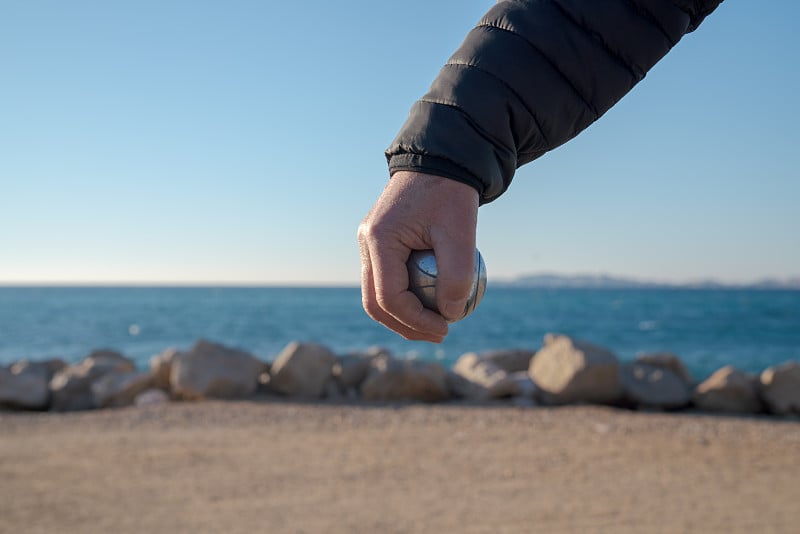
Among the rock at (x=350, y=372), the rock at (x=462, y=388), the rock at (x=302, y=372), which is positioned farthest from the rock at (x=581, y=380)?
the rock at (x=302, y=372)

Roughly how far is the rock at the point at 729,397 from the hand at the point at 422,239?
892 centimetres

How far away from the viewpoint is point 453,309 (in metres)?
1.28

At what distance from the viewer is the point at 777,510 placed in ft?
16.4

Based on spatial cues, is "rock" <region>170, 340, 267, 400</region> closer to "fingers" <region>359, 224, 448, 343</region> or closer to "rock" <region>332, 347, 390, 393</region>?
"rock" <region>332, 347, 390, 393</region>

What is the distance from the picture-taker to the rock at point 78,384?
1034 centimetres

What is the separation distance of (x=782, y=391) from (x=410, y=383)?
439 centimetres

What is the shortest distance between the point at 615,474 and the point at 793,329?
37449mm

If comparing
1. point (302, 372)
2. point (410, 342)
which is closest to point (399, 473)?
point (302, 372)

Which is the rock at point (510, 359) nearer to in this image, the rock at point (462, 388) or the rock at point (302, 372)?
the rock at point (462, 388)

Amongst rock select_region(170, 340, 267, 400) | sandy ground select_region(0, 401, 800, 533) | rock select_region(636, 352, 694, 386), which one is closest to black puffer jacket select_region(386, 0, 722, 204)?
sandy ground select_region(0, 401, 800, 533)

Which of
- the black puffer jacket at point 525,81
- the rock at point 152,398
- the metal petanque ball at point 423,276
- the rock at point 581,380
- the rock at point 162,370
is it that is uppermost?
the black puffer jacket at point 525,81

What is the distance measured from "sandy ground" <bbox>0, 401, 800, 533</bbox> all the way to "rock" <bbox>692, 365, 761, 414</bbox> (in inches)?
34.5

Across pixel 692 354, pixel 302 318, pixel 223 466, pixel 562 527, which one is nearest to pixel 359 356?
pixel 223 466

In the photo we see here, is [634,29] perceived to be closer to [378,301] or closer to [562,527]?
[378,301]
